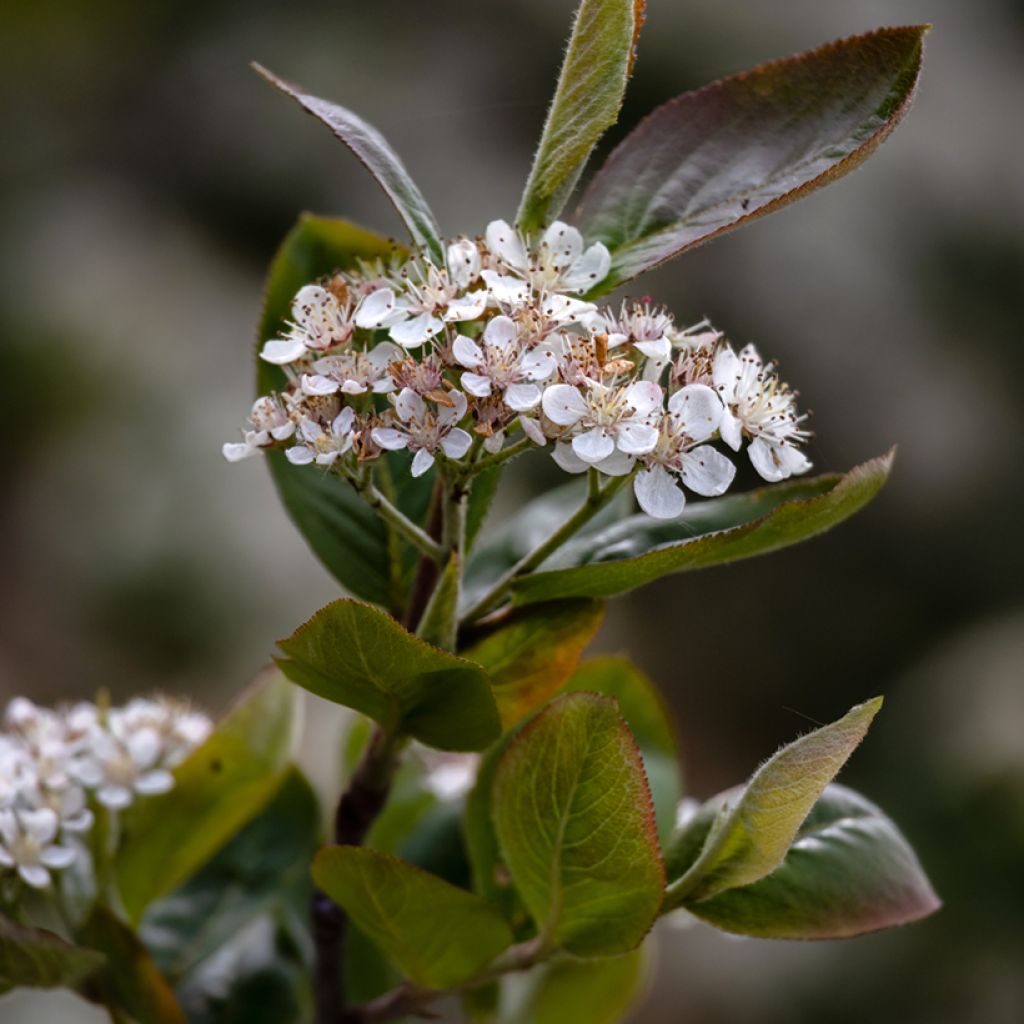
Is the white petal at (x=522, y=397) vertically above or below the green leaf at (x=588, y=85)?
below

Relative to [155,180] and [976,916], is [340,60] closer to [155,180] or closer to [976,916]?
[155,180]

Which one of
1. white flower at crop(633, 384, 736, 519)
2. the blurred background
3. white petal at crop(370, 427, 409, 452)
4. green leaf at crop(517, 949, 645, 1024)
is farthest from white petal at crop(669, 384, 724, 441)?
the blurred background

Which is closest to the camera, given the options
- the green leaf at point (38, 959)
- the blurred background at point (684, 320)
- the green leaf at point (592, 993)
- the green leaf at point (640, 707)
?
the green leaf at point (38, 959)

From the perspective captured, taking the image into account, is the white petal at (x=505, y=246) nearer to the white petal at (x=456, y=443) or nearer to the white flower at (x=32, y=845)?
the white petal at (x=456, y=443)

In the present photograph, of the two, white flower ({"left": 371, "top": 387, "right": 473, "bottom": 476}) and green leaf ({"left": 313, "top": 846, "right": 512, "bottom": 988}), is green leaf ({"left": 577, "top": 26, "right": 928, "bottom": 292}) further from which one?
green leaf ({"left": 313, "top": 846, "right": 512, "bottom": 988})

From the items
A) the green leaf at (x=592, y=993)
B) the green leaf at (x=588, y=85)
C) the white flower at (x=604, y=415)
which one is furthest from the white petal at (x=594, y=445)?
the green leaf at (x=592, y=993)

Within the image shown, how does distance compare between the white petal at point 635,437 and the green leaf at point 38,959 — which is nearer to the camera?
the white petal at point 635,437
